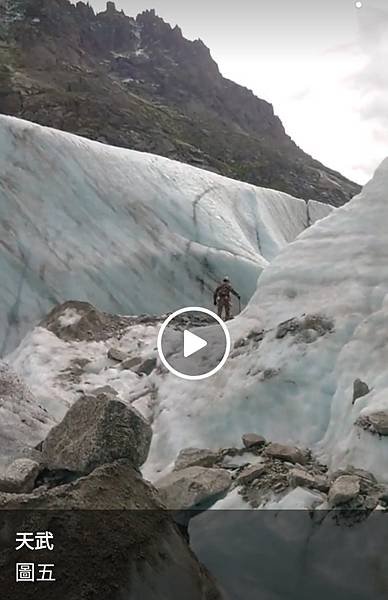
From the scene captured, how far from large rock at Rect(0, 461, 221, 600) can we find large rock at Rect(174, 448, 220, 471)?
2.16m

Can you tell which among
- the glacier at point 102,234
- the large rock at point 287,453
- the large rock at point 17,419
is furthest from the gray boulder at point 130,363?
the large rock at point 287,453

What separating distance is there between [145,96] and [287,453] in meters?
107

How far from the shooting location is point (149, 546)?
18.5 feet

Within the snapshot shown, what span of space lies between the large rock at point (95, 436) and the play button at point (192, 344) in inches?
165

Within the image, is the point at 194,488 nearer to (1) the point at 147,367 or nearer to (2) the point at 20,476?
(2) the point at 20,476

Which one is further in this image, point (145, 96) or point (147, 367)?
point (145, 96)

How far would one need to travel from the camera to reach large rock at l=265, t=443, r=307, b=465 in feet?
27.0

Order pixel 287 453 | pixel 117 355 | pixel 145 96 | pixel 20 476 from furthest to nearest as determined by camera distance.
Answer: pixel 145 96, pixel 117 355, pixel 287 453, pixel 20 476

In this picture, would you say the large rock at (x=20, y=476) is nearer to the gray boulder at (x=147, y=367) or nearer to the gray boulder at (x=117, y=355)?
the gray boulder at (x=147, y=367)

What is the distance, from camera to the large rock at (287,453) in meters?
8.24

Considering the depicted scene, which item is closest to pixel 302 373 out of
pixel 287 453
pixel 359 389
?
pixel 359 389

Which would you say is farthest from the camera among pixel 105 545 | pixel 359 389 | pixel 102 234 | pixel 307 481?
pixel 102 234

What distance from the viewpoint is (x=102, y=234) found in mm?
22344

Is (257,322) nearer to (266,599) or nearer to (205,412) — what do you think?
(205,412)
